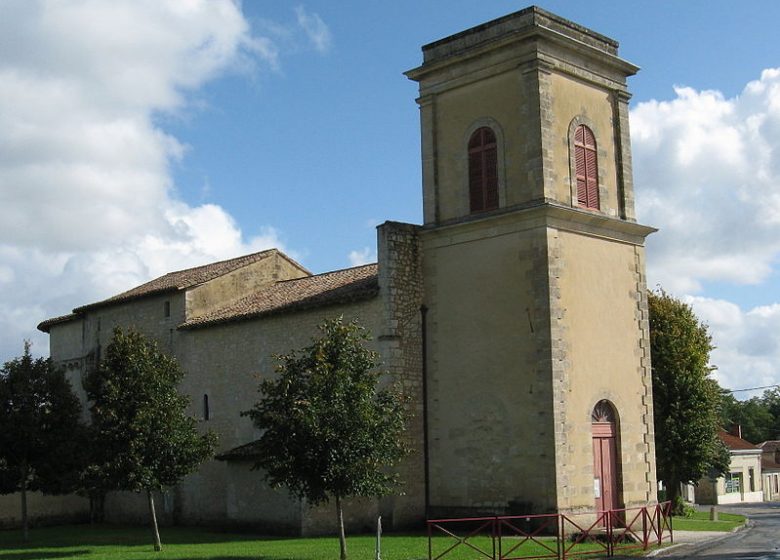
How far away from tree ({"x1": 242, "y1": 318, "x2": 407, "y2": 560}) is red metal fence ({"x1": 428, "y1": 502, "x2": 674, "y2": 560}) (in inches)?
71.1

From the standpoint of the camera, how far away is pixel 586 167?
25.0m

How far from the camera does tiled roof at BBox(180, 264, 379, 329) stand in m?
26.1

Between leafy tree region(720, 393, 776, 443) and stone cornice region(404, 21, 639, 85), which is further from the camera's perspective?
leafy tree region(720, 393, 776, 443)

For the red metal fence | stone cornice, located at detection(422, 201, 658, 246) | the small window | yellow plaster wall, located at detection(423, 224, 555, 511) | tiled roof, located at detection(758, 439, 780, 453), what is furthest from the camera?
tiled roof, located at detection(758, 439, 780, 453)

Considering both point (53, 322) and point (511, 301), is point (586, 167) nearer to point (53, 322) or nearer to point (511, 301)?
point (511, 301)

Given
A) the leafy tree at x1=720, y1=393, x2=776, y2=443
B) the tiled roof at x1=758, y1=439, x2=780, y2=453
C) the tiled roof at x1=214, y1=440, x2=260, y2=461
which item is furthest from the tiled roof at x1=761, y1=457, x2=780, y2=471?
the tiled roof at x1=214, y1=440, x2=260, y2=461

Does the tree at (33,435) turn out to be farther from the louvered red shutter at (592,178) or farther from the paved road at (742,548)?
the paved road at (742,548)

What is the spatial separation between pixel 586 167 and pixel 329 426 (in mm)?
10824

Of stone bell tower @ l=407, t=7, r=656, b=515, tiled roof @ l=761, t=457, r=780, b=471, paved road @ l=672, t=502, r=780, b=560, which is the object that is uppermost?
stone bell tower @ l=407, t=7, r=656, b=515

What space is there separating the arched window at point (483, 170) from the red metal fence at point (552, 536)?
8197 millimetres

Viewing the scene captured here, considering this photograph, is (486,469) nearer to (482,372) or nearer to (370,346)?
(482,372)

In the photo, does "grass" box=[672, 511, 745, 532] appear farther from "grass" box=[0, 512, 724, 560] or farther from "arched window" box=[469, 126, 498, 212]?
"arched window" box=[469, 126, 498, 212]

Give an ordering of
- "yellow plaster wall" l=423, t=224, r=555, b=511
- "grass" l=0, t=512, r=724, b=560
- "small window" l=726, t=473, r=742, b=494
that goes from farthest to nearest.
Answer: "small window" l=726, t=473, r=742, b=494 < "yellow plaster wall" l=423, t=224, r=555, b=511 < "grass" l=0, t=512, r=724, b=560

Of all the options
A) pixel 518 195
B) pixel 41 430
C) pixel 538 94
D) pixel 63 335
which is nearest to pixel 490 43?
pixel 538 94
